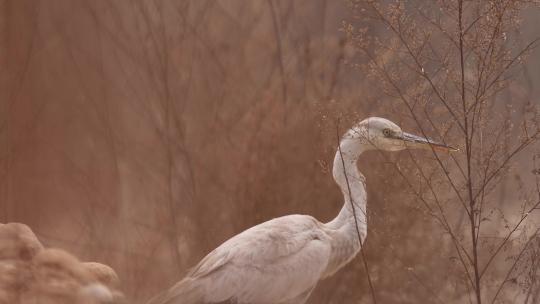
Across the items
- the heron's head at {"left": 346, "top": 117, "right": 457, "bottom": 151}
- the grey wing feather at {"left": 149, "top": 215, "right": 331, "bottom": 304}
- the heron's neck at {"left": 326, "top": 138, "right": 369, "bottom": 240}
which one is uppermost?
the heron's head at {"left": 346, "top": 117, "right": 457, "bottom": 151}

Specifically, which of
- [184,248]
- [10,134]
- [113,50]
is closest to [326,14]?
[113,50]

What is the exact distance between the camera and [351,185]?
8.21 ft

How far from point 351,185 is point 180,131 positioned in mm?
972

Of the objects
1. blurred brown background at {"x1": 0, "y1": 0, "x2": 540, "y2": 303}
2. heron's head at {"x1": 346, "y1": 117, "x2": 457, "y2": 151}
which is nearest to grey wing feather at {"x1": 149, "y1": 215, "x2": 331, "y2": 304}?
heron's head at {"x1": 346, "y1": 117, "x2": 457, "y2": 151}

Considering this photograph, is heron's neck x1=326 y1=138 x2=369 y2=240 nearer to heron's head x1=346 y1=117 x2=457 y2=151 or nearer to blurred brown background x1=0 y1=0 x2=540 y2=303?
heron's head x1=346 y1=117 x2=457 y2=151

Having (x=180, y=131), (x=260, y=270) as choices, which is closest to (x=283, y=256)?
(x=260, y=270)

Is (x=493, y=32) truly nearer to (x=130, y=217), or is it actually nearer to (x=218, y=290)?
(x=218, y=290)

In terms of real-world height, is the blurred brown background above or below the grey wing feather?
above

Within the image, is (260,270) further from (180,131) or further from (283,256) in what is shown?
(180,131)

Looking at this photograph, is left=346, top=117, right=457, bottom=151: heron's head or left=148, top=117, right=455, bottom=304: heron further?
left=346, top=117, right=457, bottom=151: heron's head

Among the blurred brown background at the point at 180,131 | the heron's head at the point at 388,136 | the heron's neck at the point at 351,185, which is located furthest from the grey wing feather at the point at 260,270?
the blurred brown background at the point at 180,131

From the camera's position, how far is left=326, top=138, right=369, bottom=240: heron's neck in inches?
98.5

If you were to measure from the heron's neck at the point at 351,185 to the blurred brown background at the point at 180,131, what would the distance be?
1.70ft

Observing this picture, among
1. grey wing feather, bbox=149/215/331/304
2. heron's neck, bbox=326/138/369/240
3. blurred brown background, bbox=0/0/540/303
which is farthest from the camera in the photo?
blurred brown background, bbox=0/0/540/303
